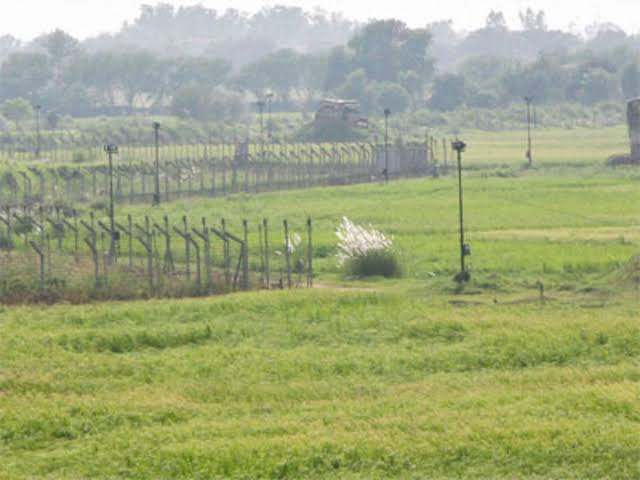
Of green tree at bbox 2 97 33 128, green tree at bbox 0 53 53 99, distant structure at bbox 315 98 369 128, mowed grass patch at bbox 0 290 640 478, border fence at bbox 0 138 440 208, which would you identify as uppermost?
green tree at bbox 0 53 53 99

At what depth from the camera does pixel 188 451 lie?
22906mm

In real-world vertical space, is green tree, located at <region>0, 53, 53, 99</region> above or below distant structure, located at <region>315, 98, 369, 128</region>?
above

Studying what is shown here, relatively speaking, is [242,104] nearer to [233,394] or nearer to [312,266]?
[312,266]

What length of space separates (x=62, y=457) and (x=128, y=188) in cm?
5980

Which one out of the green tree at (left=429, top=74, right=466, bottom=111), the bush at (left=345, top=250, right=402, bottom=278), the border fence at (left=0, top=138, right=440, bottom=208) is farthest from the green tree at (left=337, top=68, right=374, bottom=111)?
the bush at (left=345, top=250, right=402, bottom=278)

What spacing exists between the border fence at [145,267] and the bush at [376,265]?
4.92 ft

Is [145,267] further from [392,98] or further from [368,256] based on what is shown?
[392,98]

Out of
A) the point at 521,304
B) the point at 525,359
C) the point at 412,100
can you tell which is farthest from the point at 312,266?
the point at 412,100

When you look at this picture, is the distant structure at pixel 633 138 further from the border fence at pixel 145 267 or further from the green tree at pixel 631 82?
the green tree at pixel 631 82

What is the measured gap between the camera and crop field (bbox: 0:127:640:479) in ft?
74.0

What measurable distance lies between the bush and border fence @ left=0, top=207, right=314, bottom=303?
4.92 ft

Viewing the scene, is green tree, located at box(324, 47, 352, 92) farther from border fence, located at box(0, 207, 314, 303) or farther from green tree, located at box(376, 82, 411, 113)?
border fence, located at box(0, 207, 314, 303)

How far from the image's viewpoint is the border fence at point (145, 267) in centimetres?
4003

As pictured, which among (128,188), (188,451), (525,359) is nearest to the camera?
(188,451)
